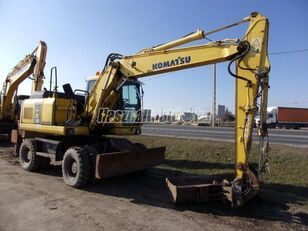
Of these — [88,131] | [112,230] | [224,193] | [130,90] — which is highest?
[130,90]

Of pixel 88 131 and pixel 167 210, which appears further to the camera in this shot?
pixel 88 131

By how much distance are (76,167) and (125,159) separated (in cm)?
133

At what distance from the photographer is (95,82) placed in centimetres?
1085

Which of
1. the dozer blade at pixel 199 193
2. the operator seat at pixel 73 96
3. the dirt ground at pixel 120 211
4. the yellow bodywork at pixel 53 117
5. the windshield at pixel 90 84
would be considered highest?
the windshield at pixel 90 84

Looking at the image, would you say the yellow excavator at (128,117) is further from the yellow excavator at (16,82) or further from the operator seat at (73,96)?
the yellow excavator at (16,82)

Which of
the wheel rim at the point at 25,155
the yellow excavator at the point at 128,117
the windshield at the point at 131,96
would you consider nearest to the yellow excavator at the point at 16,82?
the yellow excavator at the point at 128,117

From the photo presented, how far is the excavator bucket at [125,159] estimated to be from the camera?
28.7ft

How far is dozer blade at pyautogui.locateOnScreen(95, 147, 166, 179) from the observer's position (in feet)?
28.6

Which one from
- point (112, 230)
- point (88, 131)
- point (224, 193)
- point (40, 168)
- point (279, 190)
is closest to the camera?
point (112, 230)

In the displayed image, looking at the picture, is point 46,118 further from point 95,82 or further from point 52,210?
point 52,210

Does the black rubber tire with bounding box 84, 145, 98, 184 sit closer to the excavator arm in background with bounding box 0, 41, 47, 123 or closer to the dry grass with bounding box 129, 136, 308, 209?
the dry grass with bounding box 129, 136, 308, 209

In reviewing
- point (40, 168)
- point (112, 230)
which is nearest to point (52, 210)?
point (112, 230)

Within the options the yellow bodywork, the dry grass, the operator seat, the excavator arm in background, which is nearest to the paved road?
the dry grass

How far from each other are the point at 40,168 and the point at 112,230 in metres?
6.23
